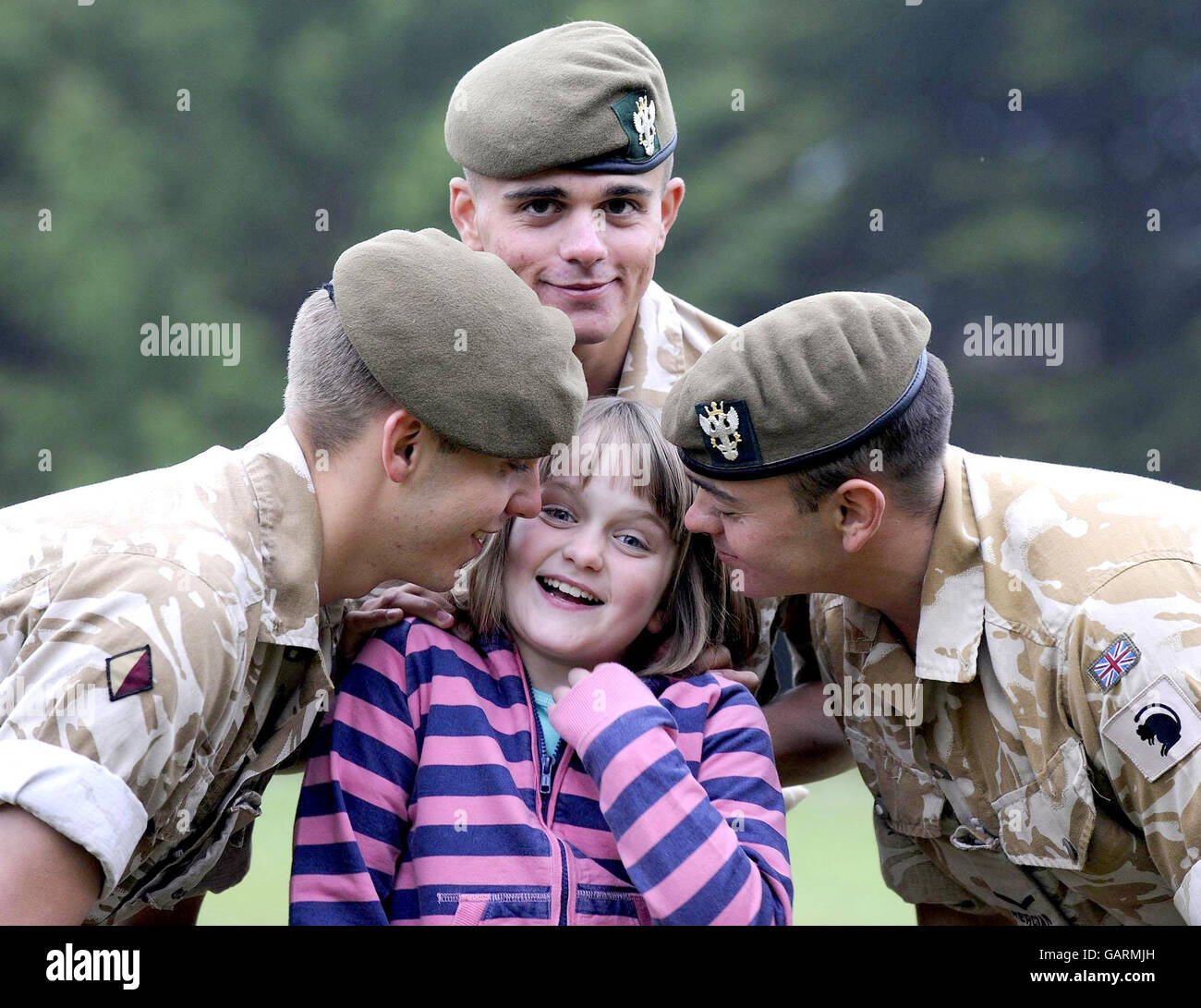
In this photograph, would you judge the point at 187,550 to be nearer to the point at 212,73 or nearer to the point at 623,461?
the point at 623,461

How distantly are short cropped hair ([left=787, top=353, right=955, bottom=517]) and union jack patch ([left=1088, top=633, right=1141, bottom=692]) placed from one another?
42 cm

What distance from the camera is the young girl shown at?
231cm

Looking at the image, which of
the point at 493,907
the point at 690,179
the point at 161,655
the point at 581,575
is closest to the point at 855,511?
the point at 581,575

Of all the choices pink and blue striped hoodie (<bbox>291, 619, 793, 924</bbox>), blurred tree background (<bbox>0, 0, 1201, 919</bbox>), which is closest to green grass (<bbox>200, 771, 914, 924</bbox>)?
pink and blue striped hoodie (<bbox>291, 619, 793, 924</bbox>)

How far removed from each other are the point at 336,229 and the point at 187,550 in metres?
11.1

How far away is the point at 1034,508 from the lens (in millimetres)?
2652

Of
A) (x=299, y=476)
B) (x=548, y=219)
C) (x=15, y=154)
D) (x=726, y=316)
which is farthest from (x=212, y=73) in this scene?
(x=299, y=476)

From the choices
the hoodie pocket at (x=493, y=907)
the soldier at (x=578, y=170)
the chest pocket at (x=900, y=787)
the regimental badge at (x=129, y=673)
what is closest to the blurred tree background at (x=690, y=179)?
the soldier at (x=578, y=170)

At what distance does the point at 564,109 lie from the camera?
3176mm

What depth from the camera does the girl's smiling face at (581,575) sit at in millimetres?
2588

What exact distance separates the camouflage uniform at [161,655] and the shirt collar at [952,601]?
0.97 metres

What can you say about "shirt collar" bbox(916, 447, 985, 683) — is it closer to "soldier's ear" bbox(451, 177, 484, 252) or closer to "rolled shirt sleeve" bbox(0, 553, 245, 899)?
"rolled shirt sleeve" bbox(0, 553, 245, 899)

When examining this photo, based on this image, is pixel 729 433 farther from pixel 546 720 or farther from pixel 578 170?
pixel 578 170

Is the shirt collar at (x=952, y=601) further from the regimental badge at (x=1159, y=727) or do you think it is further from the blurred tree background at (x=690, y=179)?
the blurred tree background at (x=690, y=179)
